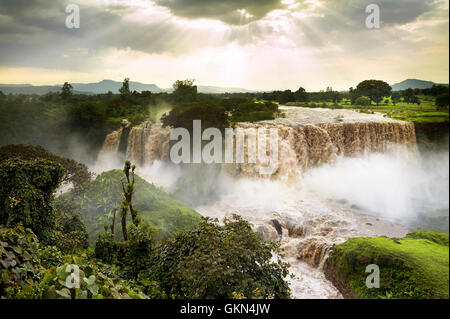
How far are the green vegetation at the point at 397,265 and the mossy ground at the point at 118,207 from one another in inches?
125

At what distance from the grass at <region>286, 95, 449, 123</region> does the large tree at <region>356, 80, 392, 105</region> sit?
184mm

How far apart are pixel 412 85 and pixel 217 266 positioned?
17.6 feet

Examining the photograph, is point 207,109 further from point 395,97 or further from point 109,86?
point 395,97

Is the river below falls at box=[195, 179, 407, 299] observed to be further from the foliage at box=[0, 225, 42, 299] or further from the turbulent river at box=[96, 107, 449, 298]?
the foliage at box=[0, 225, 42, 299]

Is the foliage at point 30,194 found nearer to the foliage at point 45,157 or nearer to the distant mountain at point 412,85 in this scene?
the foliage at point 45,157

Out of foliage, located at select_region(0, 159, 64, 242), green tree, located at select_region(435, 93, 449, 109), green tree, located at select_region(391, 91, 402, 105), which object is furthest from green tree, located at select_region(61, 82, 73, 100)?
green tree, located at select_region(435, 93, 449, 109)

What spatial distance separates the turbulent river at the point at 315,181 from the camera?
5.15 metres

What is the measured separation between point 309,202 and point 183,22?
213 inches

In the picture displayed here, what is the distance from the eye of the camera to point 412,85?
5316 millimetres

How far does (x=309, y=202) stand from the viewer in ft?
22.2

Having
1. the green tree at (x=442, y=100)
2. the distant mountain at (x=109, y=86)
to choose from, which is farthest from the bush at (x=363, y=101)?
the distant mountain at (x=109, y=86)

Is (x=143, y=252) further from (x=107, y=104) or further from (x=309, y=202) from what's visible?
(x=107, y=104)

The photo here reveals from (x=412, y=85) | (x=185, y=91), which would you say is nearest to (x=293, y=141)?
(x=412, y=85)
